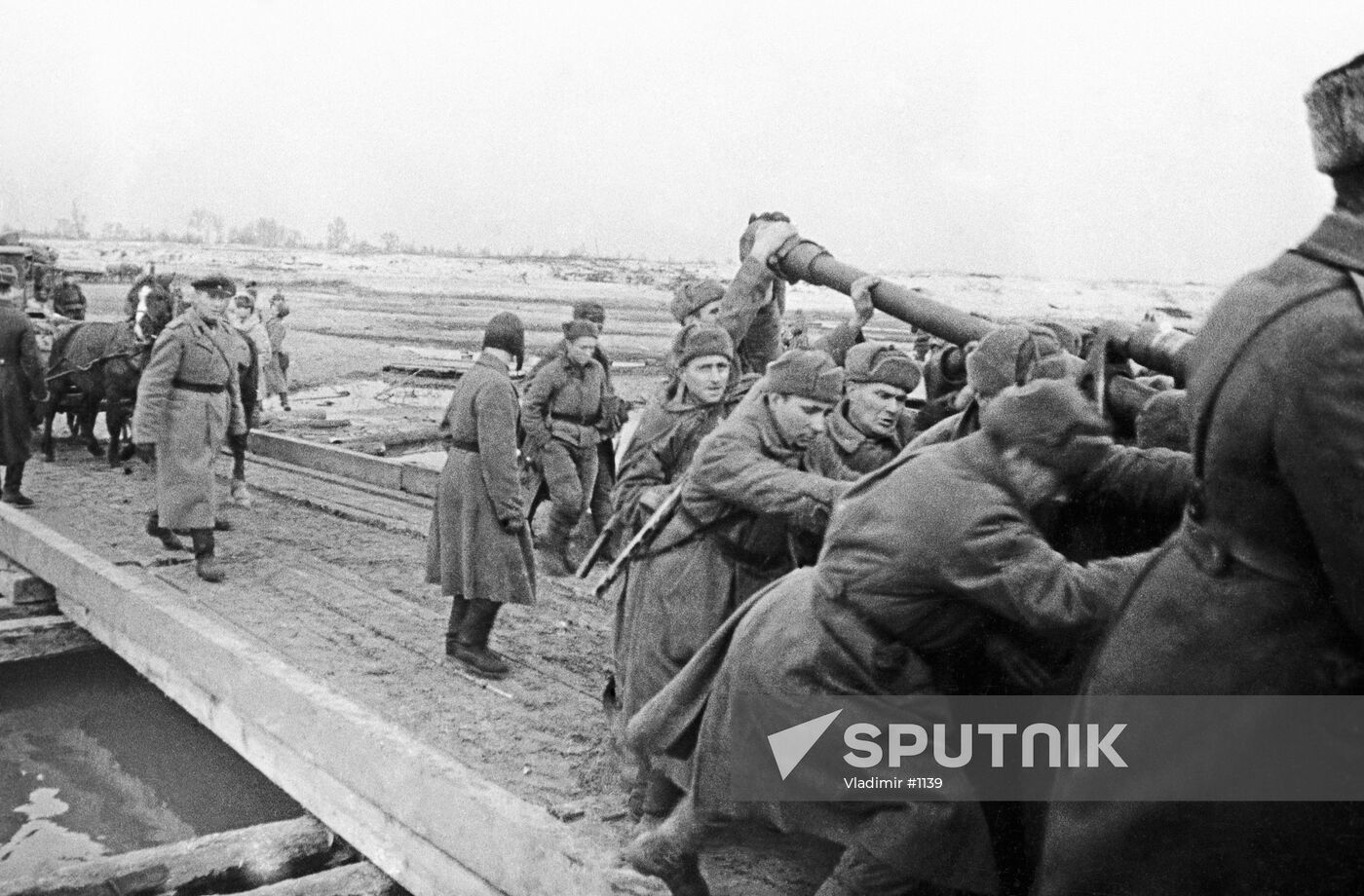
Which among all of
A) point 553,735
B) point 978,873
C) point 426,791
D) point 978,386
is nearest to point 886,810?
point 978,873

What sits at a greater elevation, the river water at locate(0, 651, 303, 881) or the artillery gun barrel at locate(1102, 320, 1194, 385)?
the artillery gun barrel at locate(1102, 320, 1194, 385)

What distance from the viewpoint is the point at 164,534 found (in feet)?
28.8

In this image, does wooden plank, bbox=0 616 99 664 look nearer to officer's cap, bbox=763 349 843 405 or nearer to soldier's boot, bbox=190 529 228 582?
soldier's boot, bbox=190 529 228 582

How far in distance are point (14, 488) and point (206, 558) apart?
10.3ft

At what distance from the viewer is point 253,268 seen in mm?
66812

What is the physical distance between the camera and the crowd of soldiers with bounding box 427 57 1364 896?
1.80 metres

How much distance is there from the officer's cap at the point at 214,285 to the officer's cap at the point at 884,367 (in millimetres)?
5136

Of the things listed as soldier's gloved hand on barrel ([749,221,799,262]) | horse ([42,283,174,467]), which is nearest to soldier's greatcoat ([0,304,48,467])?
horse ([42,283,174,467])

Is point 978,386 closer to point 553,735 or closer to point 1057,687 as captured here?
point 1057,687

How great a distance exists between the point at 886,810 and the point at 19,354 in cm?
987

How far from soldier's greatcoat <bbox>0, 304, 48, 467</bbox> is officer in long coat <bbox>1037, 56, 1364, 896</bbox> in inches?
396

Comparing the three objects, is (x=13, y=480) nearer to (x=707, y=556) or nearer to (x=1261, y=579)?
(x=707, y=556)

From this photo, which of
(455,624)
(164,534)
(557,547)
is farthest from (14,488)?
(455,624)

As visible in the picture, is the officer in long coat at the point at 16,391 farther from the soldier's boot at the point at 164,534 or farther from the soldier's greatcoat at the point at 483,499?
the soldier's greatcoat at the point at 483,499
